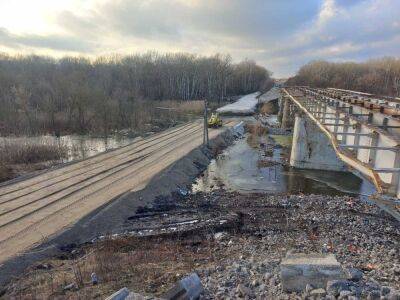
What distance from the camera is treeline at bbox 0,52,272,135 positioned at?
56.6 meters

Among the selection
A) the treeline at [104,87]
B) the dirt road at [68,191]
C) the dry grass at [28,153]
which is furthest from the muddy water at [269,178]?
the treeline at [104,87]

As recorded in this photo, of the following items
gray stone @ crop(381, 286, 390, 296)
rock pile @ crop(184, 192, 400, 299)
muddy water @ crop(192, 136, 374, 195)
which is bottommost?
muddy water @ crop(192, 136, 374, 195)

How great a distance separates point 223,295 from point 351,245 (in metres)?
8.53

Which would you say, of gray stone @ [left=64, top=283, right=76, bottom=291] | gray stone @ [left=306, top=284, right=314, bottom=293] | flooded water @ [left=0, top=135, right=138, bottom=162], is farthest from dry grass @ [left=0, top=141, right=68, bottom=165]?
gray stone @ [left=306, top=284, right=314, bottom=293]

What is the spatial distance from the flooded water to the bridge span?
2114 cm

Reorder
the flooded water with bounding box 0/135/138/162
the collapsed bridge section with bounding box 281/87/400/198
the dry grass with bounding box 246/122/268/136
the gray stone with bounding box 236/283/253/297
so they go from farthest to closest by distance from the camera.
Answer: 1. the dry grass with bounding box 246/122/268/136
2. the flooded water with bounding box 0/135/138/162
3. the collapsed bridge section with bounding box 281/87/400/198
4. the gray stone with bounding box 236/283/253/297

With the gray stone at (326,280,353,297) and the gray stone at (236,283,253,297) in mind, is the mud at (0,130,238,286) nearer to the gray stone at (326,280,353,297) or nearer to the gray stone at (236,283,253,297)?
the gray stone at (236,283,253,297)

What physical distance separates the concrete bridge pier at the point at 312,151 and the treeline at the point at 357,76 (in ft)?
204

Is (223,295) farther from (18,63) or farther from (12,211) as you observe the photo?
(18,63)

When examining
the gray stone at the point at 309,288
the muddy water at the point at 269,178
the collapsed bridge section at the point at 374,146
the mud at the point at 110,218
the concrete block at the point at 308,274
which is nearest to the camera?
the gray stone at the point at 309,288

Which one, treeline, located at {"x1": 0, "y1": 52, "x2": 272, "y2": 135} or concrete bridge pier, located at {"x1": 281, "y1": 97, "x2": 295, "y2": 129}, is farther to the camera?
concrete bridge pier, located at {"x1": 281, "y1": 97, "x2": 295, "y2": 129}

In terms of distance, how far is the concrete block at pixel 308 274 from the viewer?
8359 millimetres

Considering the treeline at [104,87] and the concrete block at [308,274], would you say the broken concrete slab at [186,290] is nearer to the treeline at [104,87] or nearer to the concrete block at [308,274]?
the concrete block at [308,274]

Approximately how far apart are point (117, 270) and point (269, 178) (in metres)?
21.2
